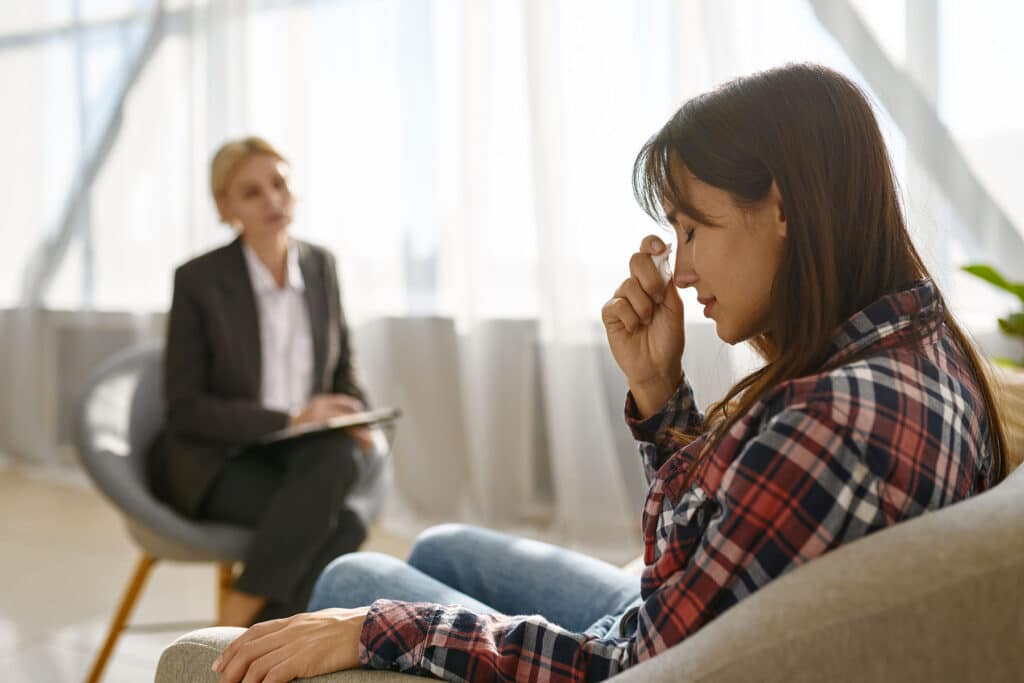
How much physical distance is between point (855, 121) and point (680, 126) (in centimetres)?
16

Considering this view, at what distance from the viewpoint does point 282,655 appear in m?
0.98

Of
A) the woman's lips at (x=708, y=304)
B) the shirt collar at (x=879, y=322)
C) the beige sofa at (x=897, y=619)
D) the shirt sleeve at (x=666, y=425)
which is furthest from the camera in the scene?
the shirt sleeve at (x=666, y=425)

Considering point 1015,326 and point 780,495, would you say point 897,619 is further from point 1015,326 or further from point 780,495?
point 1015,326

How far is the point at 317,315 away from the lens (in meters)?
2.71

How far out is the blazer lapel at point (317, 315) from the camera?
8.87 ft

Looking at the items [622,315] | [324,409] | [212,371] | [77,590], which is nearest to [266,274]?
[212,371]

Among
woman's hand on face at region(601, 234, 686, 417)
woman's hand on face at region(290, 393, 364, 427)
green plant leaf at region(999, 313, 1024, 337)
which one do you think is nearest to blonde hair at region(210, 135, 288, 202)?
woman's hand on face at region(290, 393, 364, 427)

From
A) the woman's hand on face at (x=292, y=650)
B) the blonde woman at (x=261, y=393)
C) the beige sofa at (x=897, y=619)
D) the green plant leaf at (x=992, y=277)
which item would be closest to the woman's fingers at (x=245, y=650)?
the woman's hand on face at (x=292, y=650)

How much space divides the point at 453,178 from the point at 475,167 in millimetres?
138

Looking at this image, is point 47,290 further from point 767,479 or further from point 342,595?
point 767,479

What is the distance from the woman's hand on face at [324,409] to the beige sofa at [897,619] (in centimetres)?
182

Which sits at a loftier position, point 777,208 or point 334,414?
point 777,208

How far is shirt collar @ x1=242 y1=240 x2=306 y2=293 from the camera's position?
265cm

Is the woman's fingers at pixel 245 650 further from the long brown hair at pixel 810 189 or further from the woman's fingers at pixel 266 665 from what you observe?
the long brown hair at pixel 810 189
